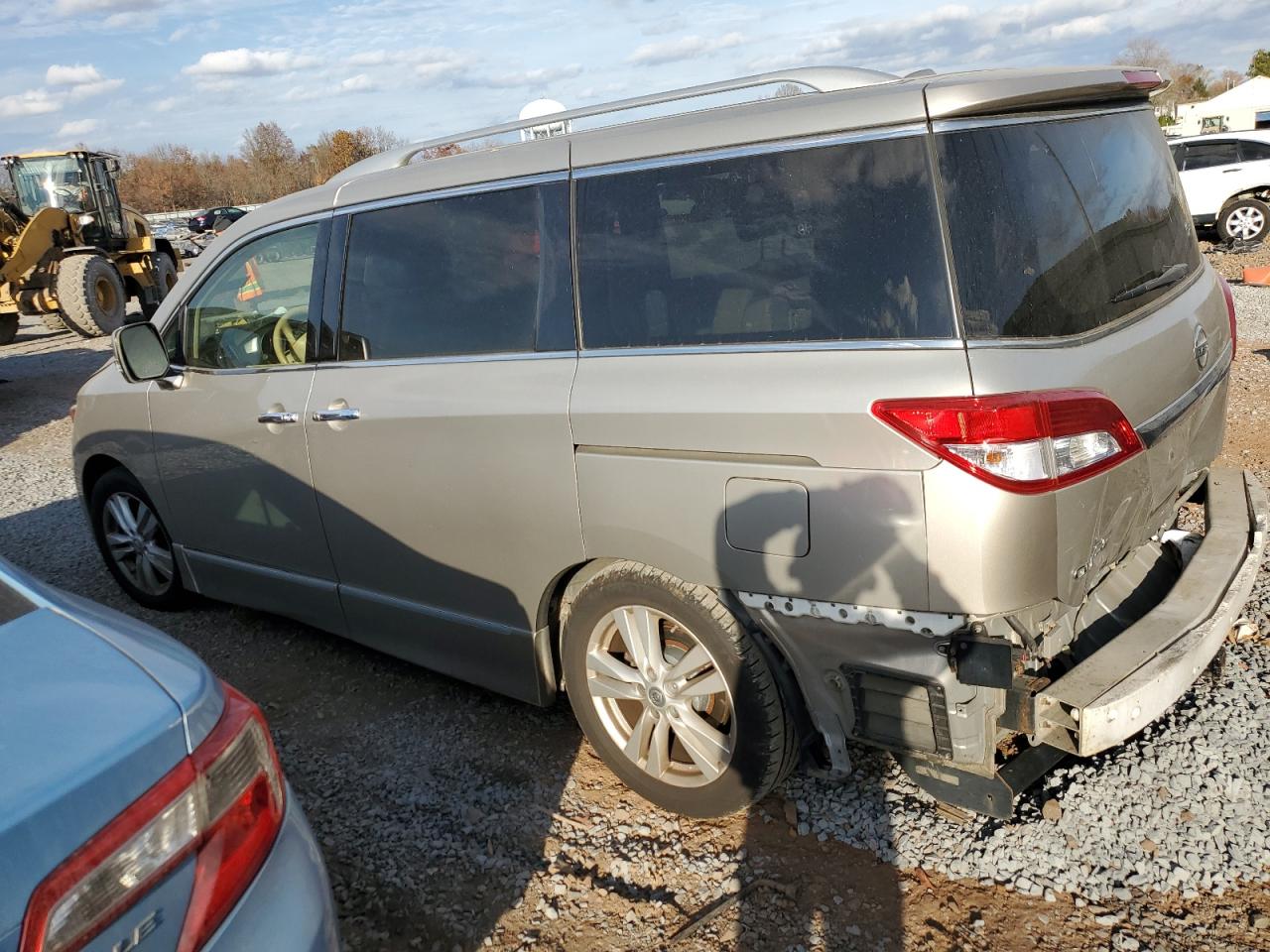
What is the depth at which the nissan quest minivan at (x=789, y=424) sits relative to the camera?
2215 millimetres

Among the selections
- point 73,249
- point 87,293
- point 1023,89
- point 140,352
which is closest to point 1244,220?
point 1023,89

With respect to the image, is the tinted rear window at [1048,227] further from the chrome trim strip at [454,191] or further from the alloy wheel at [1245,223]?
the alloy wheel at [1245,223]

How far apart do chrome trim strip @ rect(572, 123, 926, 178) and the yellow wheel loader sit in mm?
15333

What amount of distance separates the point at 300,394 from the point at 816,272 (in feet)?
6.94

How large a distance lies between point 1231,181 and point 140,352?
16.5 m

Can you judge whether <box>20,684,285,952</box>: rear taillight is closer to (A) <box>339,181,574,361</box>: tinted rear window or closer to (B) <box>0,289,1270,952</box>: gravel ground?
(B) <box>0,289,1270,952</box>: gravel ground

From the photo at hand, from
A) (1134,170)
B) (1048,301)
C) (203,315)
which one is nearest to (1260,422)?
(1134,170)

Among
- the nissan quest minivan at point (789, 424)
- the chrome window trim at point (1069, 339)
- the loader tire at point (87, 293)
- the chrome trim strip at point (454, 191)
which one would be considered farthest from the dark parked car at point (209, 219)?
the chrome window trim at point (1069, 339)

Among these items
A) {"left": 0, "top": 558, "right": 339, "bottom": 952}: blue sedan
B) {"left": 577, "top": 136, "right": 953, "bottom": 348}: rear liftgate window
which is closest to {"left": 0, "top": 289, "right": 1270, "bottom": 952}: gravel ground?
{"left": 0, "top": 558, "right": 339, "bottom": 952}: blue sedan

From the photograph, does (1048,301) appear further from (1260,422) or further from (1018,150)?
(1260,422)

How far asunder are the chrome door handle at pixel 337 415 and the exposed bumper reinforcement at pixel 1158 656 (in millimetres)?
2384

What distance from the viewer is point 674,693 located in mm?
2809

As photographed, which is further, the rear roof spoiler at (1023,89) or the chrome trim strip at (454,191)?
the chrome trim strip at (454,191)

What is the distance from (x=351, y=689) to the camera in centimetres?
397
